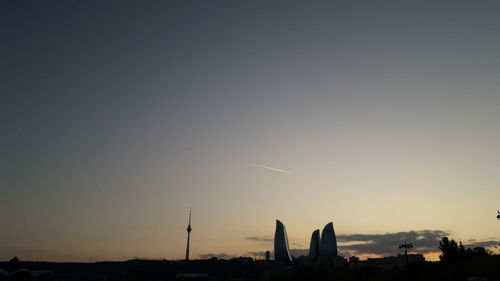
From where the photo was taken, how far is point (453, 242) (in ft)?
145

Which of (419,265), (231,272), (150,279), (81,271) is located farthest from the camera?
(81,271)

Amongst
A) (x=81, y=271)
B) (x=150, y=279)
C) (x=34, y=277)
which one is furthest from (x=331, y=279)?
(x=81, y=271)

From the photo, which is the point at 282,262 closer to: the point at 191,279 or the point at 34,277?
the point at 191,279

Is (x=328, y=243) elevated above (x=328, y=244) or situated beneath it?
elevated above

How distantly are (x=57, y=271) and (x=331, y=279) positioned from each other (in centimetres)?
18831

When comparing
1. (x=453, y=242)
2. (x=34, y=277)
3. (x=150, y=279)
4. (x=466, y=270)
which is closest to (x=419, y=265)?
(x=466, y=270)

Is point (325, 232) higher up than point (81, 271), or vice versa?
point (325, 232)

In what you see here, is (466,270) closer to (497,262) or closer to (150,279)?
(497,262)

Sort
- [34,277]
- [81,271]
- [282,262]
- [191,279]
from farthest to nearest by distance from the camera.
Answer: [282,262] → [81,271] → [191,279] → [34,277]

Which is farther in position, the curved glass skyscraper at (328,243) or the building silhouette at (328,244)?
the curved glass skyscraper at (328,243)

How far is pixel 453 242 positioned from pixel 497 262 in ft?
71.3

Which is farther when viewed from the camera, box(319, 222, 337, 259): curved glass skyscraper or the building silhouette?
box(319, 222, 337, 259): curved glass skyscraper

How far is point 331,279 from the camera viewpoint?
3111 centimetres

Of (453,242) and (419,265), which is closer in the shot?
(419,265)
